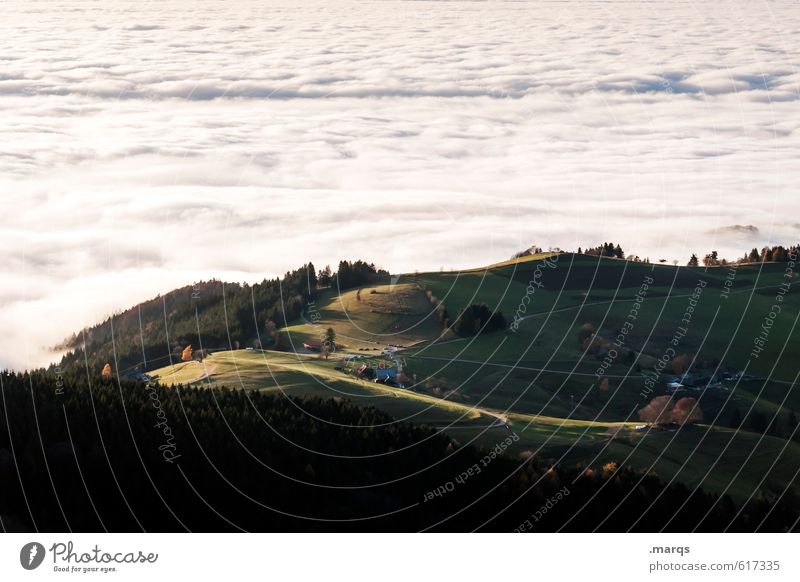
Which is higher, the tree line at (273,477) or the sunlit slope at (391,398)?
the tree line at (273,477)

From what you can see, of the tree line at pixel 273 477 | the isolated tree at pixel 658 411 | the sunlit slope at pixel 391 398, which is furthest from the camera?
the isolated tree at pixel 658 411

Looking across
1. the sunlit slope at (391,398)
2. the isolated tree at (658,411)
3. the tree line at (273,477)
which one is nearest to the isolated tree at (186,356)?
the sunlit slope at (391,398)

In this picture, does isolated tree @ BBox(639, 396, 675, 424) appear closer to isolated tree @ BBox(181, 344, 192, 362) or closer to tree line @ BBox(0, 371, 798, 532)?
tree line @ BBox(0, 371, 798, 532)

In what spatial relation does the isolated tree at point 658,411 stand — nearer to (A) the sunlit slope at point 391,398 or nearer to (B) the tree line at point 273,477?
(A) the sunlit slope at point 391,398

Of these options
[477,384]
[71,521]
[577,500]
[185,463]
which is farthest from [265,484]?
[477,384]

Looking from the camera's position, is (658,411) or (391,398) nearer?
(391,398)

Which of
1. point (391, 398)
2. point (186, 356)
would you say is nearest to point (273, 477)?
point (391, 398)

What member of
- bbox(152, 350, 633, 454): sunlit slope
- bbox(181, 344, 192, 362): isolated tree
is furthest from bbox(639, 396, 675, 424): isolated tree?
bbox(181, 344, 192, 362): isolated tree

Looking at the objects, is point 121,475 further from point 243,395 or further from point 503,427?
point 503,427

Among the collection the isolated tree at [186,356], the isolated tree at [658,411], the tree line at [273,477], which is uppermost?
the tree line at [273,477]

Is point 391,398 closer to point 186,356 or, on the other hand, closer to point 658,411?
point 658,411

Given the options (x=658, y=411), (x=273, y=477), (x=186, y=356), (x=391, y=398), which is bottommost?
(x=658, y=411)
